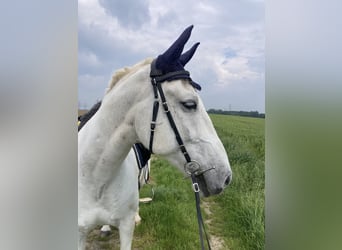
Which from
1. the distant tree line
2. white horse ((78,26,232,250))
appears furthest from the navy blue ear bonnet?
the distant tree line

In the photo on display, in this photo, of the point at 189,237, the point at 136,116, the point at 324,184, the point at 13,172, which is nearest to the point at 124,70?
the point at 136,116

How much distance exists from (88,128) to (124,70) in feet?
0.84

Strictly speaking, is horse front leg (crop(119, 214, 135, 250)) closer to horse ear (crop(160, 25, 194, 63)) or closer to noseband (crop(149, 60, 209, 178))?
noseband (crop(149, 60, 209, 178))

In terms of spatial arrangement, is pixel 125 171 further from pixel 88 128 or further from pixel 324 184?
pixel 324 184

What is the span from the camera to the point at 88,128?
0.94 meters

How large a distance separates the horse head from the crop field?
27 centimetres

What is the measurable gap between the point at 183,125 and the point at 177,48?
243 millimetres

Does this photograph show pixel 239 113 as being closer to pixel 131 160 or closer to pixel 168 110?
pixel 168 110

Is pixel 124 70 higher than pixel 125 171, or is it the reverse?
pixel 124 70

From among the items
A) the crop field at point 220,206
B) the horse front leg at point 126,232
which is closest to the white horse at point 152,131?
the horse front leg at point 126,232

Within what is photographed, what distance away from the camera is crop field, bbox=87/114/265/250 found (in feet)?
3.64

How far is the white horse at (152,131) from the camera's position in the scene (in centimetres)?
81

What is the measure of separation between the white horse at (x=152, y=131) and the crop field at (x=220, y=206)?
274mm

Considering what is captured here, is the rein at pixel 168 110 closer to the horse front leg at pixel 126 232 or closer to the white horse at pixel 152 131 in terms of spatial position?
the white horse at pixel 152 131
